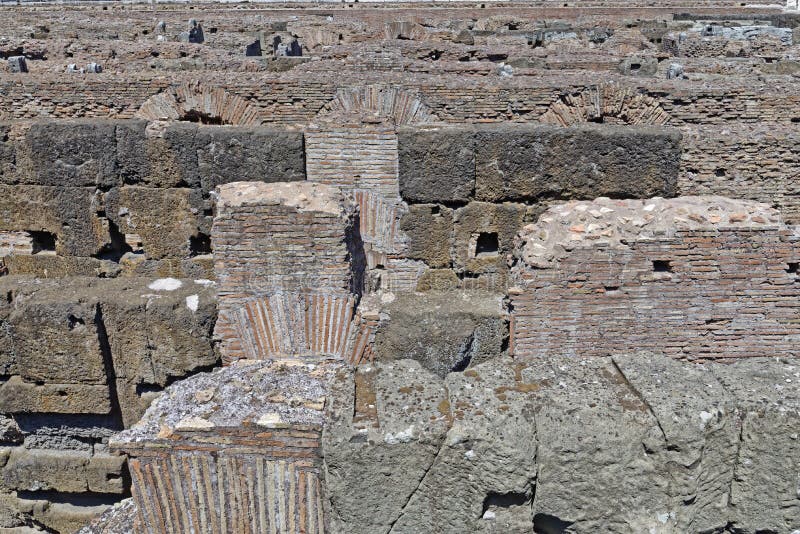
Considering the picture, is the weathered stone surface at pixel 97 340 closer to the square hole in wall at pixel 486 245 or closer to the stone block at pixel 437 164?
the stone block at pixel 437 164

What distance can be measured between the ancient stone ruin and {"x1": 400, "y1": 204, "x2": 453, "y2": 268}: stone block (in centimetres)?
2

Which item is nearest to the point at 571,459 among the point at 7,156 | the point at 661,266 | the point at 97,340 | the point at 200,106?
the point at 661,266

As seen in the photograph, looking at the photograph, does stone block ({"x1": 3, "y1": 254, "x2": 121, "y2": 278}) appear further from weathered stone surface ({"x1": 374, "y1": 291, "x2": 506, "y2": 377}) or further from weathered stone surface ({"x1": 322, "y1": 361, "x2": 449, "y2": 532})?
weathered stone surface ({"x1": 322, "y1": 361, "x2": 449, "y2": 532})

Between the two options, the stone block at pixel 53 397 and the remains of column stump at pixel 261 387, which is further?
the stone block at pixel 53 397

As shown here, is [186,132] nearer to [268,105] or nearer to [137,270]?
[137,270]

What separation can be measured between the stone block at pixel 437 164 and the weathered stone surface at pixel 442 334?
137cm

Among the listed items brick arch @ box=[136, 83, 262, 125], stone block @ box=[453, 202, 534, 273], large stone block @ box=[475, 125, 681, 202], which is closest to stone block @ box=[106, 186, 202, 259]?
stone block @ box=[453, 202, 534, 273]

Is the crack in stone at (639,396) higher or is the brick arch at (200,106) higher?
the brick arch at (200,106)

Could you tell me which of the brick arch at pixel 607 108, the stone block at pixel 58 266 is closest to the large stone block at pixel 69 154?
the stone block at pixel 58 266

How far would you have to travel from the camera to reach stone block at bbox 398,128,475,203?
4789mm

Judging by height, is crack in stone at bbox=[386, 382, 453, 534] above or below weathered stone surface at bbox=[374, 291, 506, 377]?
below

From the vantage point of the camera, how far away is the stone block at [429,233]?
5156mm

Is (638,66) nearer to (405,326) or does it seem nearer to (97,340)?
(405,326)

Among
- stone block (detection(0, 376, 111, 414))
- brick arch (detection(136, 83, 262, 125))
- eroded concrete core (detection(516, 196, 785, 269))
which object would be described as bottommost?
stone block (detection(0, 376, 111, 414))
